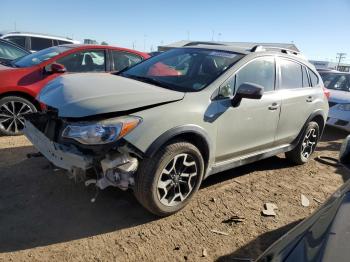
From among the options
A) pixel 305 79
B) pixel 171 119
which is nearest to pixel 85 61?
pixel 171 119

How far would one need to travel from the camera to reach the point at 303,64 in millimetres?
5305

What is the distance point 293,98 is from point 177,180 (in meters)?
2.25

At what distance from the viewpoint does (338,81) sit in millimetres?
9812

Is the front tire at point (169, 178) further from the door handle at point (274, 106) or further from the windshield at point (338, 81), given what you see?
the windshield at point (338, 81)

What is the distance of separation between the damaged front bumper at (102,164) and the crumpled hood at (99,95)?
14.0 inches

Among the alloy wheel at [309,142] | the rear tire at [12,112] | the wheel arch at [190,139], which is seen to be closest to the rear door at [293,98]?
the alloy wheel at [309,142]

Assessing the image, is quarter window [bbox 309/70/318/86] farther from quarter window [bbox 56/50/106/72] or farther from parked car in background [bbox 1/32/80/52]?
parked car in background [bbox 1/32/80/52]

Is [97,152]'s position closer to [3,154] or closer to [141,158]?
[141,158]

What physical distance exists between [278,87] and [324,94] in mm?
1399

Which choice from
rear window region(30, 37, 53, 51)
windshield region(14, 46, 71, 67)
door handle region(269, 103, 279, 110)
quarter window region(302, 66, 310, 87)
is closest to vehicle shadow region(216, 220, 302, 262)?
door handle region(269, 103, 279, 110)

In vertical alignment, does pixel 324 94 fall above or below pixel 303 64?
below

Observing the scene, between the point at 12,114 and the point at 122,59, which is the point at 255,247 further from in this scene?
the point at 122,59

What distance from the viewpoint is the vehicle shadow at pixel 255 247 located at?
318 cm

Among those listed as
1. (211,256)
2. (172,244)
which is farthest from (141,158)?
(211,256)
